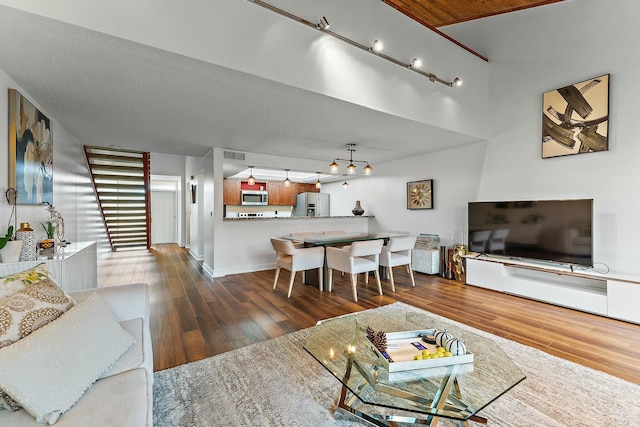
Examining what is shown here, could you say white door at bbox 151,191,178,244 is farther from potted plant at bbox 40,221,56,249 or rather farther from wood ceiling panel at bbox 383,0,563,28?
wood ceiling panel at bbox 383,0,563,28

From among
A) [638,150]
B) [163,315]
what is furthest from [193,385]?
[638,150]

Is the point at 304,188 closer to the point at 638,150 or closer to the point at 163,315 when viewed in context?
the point at 163,315

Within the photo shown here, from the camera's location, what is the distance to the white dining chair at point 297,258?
3.75 metres

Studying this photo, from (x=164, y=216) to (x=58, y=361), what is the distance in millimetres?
9830

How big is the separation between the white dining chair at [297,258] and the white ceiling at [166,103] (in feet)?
5.42

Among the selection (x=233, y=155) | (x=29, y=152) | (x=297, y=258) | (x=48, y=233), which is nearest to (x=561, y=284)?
(x=297, y=258)

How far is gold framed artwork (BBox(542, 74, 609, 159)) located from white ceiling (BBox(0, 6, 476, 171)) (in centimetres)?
99

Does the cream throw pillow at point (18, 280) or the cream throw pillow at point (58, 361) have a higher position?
the cream throw pillow at point (18, 280)

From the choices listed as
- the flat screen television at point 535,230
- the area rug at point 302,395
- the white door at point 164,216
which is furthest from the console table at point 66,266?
the white door at point 164,216

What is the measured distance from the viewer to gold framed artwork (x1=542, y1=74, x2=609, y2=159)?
3.26 metres

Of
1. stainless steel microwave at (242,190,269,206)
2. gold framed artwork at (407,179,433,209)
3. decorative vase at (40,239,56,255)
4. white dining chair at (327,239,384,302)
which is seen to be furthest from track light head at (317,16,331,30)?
stainless steel microwave at (242,190,269,206)

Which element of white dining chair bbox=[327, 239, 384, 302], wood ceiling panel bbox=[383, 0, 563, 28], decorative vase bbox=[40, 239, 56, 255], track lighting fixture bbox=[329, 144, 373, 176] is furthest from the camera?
track lighting fixture bbox=[329, 144, 373, 176]

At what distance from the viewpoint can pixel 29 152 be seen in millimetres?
2533

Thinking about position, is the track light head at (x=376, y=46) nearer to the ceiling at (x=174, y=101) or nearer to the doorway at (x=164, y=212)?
the ceiling at (x=174, y=101)
